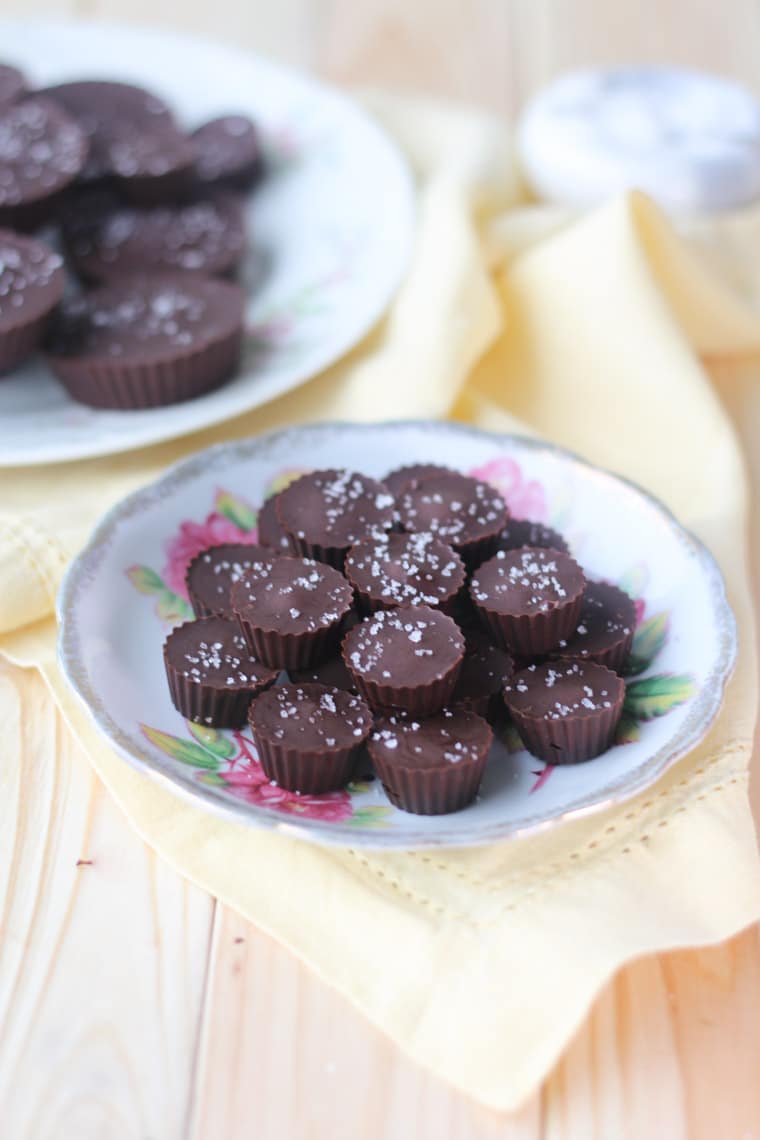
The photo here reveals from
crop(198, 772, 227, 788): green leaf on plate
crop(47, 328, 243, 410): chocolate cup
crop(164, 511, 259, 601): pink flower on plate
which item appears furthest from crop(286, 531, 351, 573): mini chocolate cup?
crop(47, 328, 243, 410): chocolate cup

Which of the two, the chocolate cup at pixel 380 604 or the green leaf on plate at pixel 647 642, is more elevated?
the chocolate cup at pixel 380 604

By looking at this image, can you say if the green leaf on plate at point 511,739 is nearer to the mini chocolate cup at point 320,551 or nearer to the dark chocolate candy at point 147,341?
the mini chocolate cup at point 320,551

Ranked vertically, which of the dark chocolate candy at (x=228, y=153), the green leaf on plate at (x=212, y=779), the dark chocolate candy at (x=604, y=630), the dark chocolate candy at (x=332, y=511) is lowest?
the green leaf on plate at (x=212, y=779)

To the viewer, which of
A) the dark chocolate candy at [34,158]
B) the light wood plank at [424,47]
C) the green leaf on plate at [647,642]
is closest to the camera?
the green leaf on plate at [647,642]

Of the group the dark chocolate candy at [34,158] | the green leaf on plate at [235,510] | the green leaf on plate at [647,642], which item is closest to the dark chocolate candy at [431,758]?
the green leaf on plate at [647,642]

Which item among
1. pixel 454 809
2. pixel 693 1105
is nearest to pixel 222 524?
pixel 454 809
